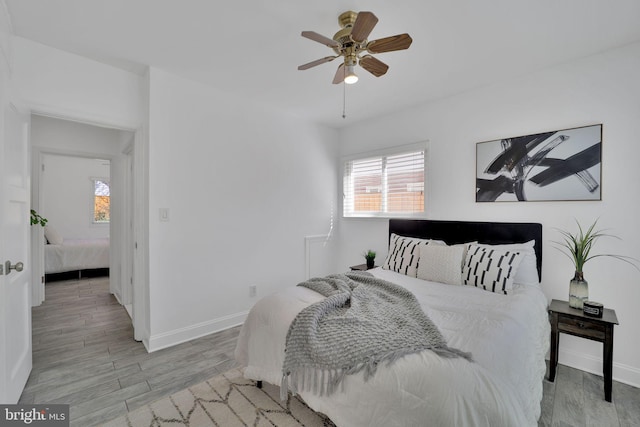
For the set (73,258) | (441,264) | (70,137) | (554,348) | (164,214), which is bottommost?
(554,348)

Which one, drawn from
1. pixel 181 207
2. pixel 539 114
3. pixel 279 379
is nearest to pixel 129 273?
pixel 181 207

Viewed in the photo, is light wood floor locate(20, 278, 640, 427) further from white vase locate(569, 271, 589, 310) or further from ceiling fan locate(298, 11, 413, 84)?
ceiling fan locate(298, 11, 413, 84)

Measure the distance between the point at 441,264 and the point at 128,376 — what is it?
2717 millimetres

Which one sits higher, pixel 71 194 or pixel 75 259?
pixel 71 194

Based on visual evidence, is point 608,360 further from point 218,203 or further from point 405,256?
point 218,203

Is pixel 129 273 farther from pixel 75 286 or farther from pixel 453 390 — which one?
pixel 453 390

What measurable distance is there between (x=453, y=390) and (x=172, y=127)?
2.95 m

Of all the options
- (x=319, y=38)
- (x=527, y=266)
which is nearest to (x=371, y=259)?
(x=527, y=266)

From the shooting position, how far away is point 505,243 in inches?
109

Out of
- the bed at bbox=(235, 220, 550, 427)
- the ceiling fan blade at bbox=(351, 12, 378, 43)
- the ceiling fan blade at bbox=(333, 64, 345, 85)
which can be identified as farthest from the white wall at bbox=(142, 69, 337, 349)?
the ceiling fan blade at bbox=(351, 12, 378, 43)

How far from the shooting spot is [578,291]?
88.4 inches

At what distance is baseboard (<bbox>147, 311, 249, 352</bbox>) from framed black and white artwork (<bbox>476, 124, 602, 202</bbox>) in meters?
2.95

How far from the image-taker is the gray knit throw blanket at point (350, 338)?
4.46 ft

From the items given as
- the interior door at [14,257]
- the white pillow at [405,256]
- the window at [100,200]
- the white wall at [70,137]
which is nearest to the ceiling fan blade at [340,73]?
the white pillow at [405,256]
